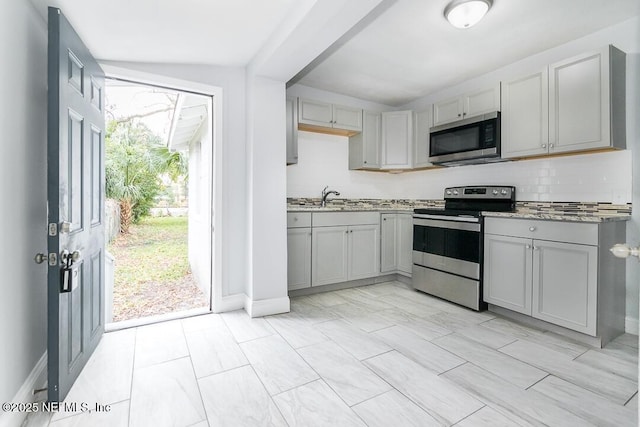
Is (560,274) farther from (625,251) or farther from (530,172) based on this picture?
(625,251)

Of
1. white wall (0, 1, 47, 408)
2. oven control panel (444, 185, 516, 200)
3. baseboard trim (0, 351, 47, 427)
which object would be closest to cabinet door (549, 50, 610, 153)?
oven control panel (444, 185, 516, 200)

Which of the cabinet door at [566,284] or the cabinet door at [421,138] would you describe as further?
the cabinet door at [421,138]

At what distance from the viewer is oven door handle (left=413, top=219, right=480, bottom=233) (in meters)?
2.86

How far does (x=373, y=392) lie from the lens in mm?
1637

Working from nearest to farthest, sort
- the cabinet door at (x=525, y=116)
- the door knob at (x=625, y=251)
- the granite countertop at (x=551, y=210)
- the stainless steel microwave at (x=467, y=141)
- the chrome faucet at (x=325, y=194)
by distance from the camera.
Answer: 1. the door knob at (x=625, y=251)
2. the granite countertop at (x=551, y=210)
3. the cabinet door at (x=525, y=116)
4. the stainless steel microwave at (x=467, y=141)
5. the chrome faucet at (x=325, y=194)

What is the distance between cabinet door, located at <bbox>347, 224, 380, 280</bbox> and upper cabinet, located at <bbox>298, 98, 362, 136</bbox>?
1.28m

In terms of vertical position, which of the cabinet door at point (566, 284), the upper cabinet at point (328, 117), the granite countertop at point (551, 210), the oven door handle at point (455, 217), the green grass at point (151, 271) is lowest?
the green grass at point (151, 271)

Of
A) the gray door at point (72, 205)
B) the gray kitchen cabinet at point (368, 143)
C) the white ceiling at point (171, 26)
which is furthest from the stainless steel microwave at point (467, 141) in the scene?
the gray door at point (72, 205)

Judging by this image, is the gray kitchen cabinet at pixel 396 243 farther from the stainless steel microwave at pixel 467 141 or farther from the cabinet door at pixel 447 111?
the cabinet door at pixel 447 111

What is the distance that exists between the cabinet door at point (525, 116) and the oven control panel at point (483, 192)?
1.21 ft

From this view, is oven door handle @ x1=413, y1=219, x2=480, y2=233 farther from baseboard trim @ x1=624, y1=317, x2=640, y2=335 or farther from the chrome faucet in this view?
baseboard trim @ x1=624, y1=317, x2=640, y2=335

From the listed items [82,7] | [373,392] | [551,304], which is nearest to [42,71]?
[82,7]

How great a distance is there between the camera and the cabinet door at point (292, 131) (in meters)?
3.39

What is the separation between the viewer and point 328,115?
12.1 feet
